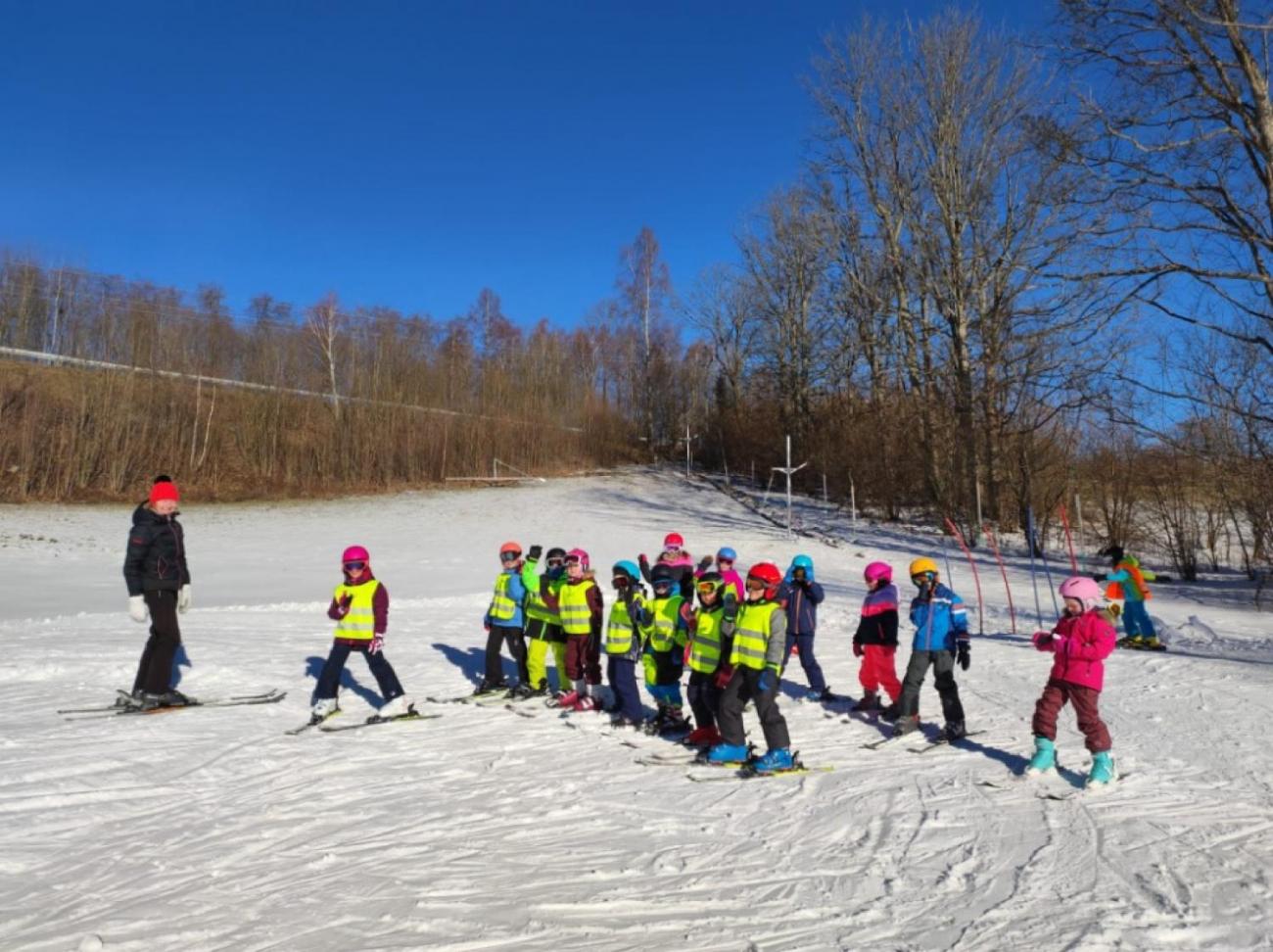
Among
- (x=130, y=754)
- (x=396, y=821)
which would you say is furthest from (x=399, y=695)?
(x=396, y=821)

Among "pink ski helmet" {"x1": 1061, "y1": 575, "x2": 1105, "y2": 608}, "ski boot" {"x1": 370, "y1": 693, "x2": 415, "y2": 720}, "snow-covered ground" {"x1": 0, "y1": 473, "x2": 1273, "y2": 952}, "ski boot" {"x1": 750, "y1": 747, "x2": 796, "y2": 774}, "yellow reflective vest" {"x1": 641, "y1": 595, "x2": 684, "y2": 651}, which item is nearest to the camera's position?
"snow-covered ground" {"x1": 0, "y1": 473, "x2": 1273, "y2": 952}

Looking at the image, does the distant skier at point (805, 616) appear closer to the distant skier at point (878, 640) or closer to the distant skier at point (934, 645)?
the distant skier at point (878, 640)

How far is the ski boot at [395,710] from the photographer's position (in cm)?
A: 816

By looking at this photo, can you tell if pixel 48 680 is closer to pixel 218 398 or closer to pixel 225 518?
pixel 225 518

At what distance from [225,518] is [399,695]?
2713 cm

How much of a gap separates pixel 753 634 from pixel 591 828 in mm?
2070

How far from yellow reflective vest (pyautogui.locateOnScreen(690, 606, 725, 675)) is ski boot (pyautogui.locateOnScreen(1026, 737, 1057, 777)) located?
2468mm

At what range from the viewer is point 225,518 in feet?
105

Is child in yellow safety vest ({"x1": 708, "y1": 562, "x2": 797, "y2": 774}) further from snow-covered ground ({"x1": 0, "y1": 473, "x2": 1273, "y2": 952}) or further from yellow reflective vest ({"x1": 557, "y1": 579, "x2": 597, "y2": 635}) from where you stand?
yellow reflective vest ({"x1": 557, "y1": 579, "x2": 597, "y2": 635})

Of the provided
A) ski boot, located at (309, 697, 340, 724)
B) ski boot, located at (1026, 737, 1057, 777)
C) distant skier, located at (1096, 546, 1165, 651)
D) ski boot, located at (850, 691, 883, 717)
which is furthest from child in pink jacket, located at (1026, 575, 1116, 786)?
distant skier, located at (1096, 546, 1165, 651)

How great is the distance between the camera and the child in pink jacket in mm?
5961

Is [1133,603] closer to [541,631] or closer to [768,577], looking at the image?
[768,577]

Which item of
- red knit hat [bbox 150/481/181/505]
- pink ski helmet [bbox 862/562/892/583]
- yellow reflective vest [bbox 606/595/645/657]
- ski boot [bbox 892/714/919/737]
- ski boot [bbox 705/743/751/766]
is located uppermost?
red knit hat [bbox 150/481/181/505]

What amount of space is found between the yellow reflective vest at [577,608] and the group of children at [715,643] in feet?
0.04
